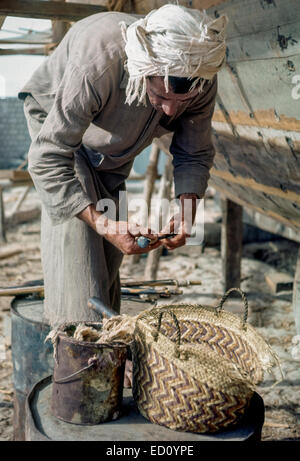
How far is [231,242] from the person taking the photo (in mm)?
4953

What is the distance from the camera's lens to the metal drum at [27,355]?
255cm

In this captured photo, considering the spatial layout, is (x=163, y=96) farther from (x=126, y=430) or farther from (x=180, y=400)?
(x=126, y=430)

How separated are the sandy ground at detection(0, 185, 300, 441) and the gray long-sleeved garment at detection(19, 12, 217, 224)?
0.93 m

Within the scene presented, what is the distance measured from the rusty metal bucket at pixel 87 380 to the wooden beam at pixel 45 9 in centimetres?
211

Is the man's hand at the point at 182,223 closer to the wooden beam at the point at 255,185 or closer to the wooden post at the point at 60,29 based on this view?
the wooden beam at the point at 255,185

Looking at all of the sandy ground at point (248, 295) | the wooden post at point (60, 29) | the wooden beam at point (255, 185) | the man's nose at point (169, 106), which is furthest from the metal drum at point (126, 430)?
the wooden post at point (60, 29)

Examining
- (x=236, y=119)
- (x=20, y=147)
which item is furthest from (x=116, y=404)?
(x=20, y=147)

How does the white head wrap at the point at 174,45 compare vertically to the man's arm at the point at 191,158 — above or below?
above

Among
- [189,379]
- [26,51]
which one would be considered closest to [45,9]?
[189,379]

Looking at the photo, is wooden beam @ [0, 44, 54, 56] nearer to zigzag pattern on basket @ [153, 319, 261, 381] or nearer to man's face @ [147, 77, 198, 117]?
man's face @ [147, 77, 198, 117]

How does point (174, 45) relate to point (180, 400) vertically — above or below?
above

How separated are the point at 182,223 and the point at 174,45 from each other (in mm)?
802

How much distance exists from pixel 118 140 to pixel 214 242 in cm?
455
